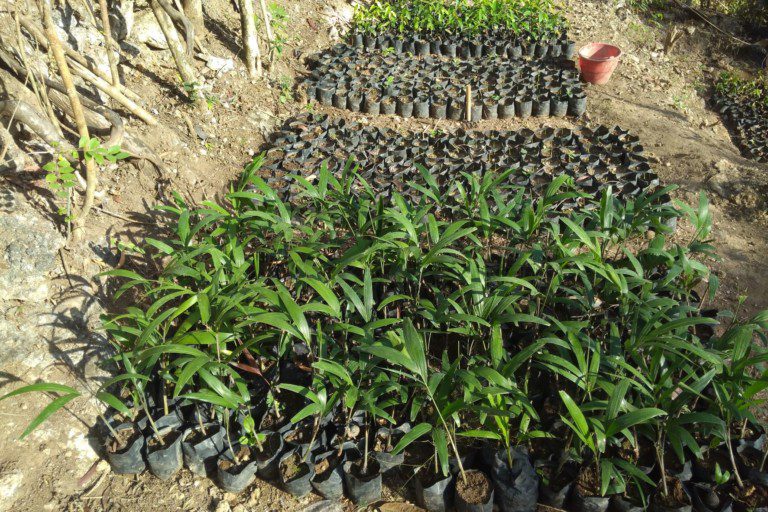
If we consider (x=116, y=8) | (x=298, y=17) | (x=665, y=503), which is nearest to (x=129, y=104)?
(x=116, y=8)

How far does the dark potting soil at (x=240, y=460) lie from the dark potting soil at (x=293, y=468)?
203 mm

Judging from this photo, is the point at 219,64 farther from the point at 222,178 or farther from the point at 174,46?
the point at 222,178

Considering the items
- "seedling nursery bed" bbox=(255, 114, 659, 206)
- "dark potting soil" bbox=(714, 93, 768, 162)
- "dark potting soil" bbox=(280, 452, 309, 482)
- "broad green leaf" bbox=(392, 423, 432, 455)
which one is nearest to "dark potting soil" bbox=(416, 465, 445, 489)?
"broad green leaf" bbox=(392, 423, 432, 455)

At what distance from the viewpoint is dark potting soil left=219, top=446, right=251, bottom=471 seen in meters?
2.60

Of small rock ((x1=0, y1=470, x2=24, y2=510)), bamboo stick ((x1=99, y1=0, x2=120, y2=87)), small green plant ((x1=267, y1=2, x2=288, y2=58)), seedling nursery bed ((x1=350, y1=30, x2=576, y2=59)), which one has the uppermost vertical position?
bamboo stick ((x1=99, y1=0, x2=120, y2=87))

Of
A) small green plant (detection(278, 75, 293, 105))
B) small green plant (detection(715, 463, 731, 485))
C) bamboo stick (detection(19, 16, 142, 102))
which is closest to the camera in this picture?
small green plant (detection(715, 463, 731, 485))

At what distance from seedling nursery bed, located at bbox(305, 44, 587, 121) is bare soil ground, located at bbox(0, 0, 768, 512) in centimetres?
18

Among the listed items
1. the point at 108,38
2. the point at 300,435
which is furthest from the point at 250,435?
the point at 108,38

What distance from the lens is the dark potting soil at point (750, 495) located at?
2314mm

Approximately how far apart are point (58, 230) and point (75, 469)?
1451 mm

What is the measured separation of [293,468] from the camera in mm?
2582

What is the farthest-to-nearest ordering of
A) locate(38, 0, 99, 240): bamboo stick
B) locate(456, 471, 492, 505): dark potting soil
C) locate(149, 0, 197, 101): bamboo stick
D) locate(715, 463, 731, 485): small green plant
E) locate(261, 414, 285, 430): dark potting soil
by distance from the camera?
locate(149, 0, 197, 101): bamboo stick
locate(38, 0, 99, 240): bamboo stick
locate(261, 414, 285, 430): dark potting soil
locate(456, 471, 492, 505): dark potting soil
locate(715, 463, 731, 485): small green plant

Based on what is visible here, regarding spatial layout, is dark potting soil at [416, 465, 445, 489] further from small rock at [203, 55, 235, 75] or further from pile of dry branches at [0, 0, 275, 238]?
small rock at [203, 55, 235, 75]

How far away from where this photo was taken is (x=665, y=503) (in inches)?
91.2
